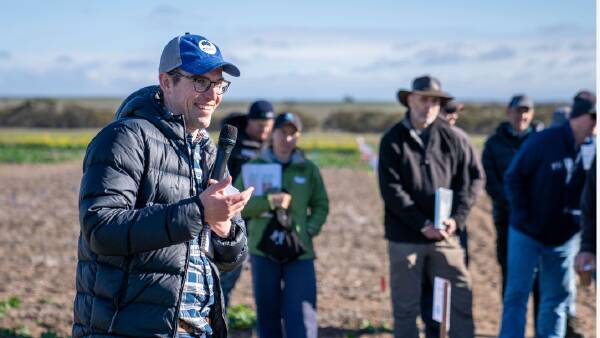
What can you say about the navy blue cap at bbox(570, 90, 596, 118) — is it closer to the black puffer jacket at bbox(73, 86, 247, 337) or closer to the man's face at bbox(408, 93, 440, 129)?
the man's face at bbox(408, 93, 440, 129)

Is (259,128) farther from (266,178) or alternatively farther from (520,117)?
(520,117)

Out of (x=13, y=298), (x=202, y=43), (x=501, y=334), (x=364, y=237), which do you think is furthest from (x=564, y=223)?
(x=364, y=237)

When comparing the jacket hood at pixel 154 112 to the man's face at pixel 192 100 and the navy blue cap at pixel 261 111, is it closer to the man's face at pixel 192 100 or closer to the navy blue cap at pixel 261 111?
the man's face at pixel 192 100

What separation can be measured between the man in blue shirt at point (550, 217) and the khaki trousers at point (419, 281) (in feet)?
1.69

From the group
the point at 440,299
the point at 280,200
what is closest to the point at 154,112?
the point at 440,299

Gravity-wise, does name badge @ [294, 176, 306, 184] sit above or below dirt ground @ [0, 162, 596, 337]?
above

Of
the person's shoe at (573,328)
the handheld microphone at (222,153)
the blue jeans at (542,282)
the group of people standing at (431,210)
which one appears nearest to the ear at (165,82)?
the handheld microphone at (222,153)

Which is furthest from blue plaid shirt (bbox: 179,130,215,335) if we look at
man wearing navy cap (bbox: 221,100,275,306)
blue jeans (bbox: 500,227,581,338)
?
blue jeans (bbox: 500,227,581,338)

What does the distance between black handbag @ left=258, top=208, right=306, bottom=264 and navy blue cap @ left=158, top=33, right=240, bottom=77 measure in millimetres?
3105

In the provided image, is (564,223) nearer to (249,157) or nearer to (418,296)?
(418,296)

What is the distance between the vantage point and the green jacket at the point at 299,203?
6.46 metres

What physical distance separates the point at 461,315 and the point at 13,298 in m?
4.38

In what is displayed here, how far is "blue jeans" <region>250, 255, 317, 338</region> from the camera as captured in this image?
634 centimetres

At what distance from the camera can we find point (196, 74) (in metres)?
3.31
